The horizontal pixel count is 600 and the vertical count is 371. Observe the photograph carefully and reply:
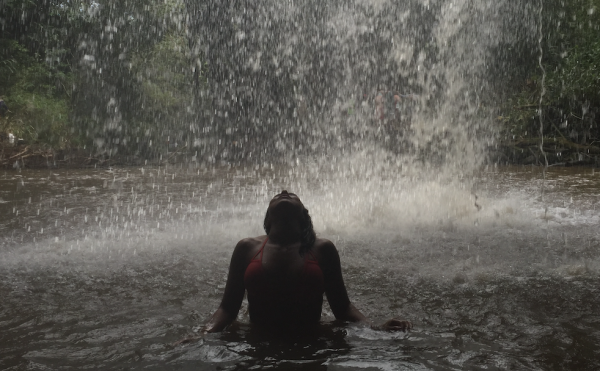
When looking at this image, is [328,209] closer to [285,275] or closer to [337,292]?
[337,292]

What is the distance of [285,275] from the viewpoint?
2.71 metres

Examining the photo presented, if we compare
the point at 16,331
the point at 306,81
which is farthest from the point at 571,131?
the point at 16,331

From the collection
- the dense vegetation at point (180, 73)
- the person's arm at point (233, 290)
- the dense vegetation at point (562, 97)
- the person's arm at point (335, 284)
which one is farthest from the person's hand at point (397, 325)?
the dense vegetation at point (180, 73)

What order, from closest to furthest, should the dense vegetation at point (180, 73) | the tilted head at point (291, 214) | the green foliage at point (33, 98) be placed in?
the tilted head at point (291, 214), the dense vegetation at point (180, 73), the green foliage at point (33, 98)

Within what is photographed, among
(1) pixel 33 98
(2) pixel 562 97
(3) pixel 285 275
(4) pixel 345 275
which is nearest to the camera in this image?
(3) pixel 285 275

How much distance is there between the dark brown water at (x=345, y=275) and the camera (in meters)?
2.78

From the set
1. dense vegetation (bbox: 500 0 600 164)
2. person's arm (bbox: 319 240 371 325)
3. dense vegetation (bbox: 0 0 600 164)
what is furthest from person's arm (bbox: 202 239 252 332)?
dense vegetation (bbox: 0 0 600 164)

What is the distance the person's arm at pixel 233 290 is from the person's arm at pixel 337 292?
40 centimetres

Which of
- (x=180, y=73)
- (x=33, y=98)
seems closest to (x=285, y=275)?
(x=33, y=98)

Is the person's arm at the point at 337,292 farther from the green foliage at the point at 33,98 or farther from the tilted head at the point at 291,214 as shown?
the green foliage at the point at 33,98

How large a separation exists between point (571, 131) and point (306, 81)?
9095 mm

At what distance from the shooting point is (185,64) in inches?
766

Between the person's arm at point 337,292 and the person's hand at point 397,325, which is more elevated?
the person's arm at point 337,292

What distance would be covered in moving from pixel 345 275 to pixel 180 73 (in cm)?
1638
